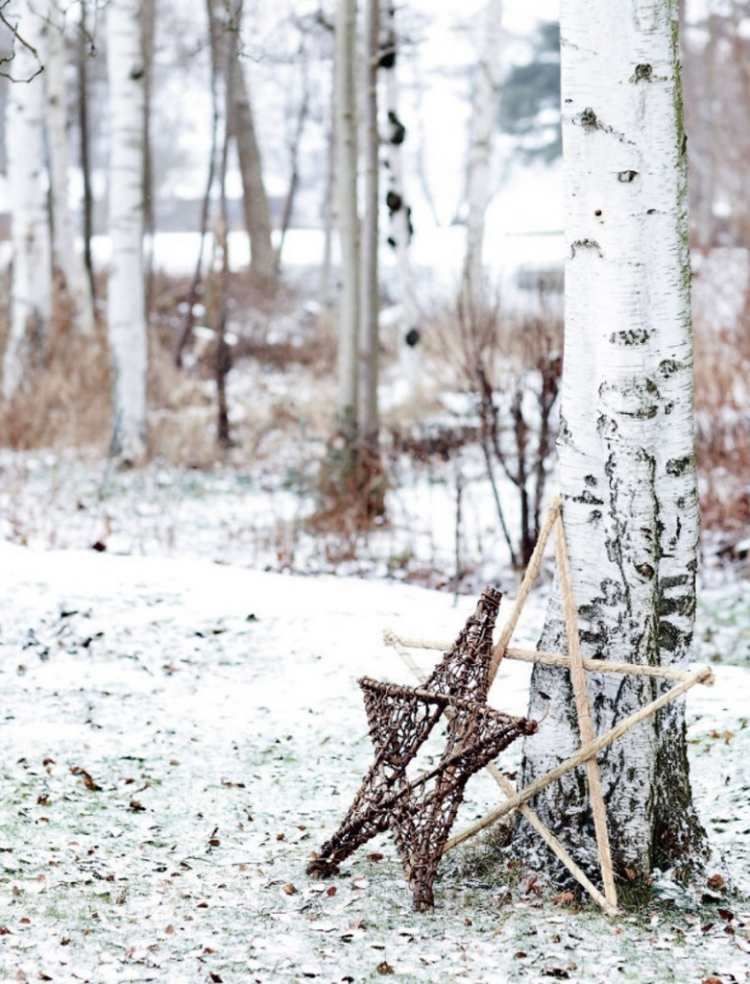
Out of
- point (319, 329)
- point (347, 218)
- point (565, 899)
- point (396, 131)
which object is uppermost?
point (396, 131)

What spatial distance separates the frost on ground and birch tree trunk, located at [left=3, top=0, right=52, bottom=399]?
223 inches

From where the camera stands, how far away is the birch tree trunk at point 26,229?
11516mm

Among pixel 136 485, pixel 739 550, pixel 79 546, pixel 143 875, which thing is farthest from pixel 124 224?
pixel 143 875

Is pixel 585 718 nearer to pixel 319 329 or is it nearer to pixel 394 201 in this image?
pixel 394 201

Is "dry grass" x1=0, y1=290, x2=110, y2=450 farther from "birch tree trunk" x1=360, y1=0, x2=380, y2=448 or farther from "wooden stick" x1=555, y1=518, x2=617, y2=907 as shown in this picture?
"wooden stick" x1=555, y1=518, x2=617, y2=907

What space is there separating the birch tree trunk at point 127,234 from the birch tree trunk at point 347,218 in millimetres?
2194

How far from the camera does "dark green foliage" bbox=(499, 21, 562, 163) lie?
1396 inches

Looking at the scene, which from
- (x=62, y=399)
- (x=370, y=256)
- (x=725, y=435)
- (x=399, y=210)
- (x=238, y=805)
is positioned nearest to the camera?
(x=238, y=805)

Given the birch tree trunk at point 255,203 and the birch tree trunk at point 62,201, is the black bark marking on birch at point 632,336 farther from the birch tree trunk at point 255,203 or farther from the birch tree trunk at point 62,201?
the birch tree trunk at point 255,203

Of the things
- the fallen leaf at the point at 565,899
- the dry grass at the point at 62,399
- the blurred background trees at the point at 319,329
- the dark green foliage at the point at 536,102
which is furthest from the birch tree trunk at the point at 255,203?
the fallen leaf at the point at 565,899

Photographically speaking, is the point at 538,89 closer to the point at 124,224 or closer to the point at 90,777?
the point at 124,224

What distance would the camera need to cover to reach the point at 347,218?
8.98m

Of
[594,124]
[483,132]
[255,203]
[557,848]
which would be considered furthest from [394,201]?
[255,203]

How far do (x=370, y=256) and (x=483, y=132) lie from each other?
7478mm
